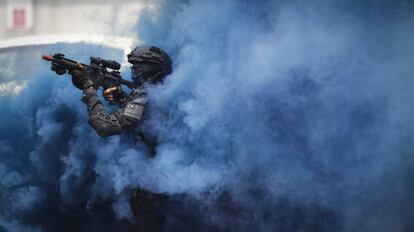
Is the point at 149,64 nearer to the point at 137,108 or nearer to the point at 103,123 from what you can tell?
the point at 137,108

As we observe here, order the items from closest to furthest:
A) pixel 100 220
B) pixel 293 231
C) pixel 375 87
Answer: pixel 375 87 < pixel 293 231 < pixel 100 220

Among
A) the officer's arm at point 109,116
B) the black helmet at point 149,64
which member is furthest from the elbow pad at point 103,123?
the black helmet at point 149,64

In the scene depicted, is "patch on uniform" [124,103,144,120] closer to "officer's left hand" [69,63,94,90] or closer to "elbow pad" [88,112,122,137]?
"elbow pad" [88,112,122,137]

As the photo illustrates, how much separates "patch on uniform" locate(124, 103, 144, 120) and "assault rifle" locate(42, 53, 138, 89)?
0.63 ft

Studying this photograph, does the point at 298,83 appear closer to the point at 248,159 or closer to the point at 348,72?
the point at 348,72

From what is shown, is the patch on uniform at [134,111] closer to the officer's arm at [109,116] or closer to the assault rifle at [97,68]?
the officer's arm at [109,116]

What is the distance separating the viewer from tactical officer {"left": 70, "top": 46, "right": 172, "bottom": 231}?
2.34 m

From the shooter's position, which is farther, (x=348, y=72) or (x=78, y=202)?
(x=78, y=202)

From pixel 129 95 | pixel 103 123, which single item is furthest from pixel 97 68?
pixel 103 123

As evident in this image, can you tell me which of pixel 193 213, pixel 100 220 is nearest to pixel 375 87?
pixel 193 213

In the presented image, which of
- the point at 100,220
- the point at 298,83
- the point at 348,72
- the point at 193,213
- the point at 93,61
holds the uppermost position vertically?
the point at 348,72

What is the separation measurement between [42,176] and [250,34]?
1.53 meters

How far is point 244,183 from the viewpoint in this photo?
2455 millimetres

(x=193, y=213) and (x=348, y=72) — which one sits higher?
(x=348, y=72)
